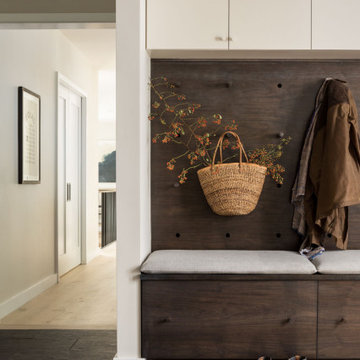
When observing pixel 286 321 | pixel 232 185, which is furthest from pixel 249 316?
pixel 232 185

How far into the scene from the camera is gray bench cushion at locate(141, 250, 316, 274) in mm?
2305

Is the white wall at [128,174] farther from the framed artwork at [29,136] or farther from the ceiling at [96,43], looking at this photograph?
the ceiling at [96,43]

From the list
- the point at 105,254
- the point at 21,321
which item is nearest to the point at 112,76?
the point at 105,254

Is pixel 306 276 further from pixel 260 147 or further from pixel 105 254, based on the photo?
pixel 105 254

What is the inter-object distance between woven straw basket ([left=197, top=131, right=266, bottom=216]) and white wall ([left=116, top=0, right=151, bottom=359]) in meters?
0.40

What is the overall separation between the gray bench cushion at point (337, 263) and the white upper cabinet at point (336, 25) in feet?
3.69

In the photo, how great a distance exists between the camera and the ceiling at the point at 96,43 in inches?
192

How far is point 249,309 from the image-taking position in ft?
7.62

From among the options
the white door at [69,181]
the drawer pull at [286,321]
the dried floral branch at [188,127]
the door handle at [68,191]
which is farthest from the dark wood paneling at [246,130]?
the door handle at [68,191]

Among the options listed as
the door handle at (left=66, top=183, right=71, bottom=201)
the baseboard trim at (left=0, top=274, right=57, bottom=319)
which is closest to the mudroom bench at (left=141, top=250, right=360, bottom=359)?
the baseboard trim at (left=0, top=274, right=57, bottom=319)

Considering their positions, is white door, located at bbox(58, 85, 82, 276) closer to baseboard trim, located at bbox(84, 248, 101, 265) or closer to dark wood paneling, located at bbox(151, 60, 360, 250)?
baseboard trim, located at bbox(84, 248, 101, 265)

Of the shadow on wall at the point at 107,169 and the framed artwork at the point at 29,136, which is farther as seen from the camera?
the shadow on wall at the point at 107,169

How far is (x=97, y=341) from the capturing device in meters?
2.95

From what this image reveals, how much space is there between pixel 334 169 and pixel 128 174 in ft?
3.52
